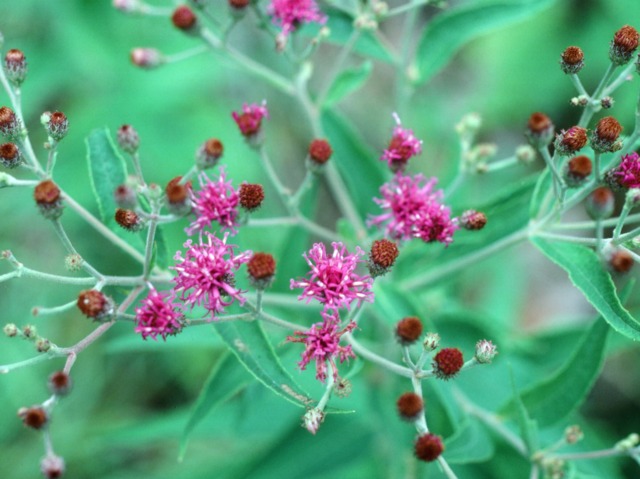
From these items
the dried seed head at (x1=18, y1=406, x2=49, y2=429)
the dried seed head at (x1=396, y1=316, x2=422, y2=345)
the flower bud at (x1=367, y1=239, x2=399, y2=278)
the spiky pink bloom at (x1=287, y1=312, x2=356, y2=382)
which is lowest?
the dried seed head at (x1=18, y1=406, x2=49, y2=429)

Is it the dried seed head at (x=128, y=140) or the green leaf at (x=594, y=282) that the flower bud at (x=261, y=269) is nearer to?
the dried seed head at (x=128, y=140)

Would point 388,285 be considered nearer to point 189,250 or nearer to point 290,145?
point 189,250

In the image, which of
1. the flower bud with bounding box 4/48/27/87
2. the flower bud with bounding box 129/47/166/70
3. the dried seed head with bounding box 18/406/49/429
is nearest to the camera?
the dried seed head with bounding box 18/406/49/429

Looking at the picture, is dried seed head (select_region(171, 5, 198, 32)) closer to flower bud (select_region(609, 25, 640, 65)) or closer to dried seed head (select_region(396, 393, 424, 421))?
flower bud (select_region(609, 25, 640, 65))

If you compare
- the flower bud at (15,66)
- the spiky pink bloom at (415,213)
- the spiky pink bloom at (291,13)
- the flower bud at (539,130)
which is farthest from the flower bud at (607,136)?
the flower bud at (15,66)

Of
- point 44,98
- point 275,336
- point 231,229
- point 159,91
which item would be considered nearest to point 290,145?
point 159,91

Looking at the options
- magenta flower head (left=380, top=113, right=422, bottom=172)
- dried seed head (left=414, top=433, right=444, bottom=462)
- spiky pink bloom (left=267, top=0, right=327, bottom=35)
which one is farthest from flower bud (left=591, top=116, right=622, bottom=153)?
spiky pink bloom (left=267, top=0, right=327, bottom=35)
